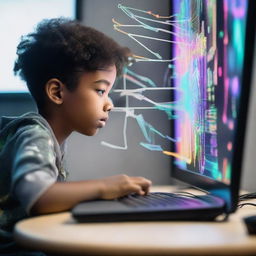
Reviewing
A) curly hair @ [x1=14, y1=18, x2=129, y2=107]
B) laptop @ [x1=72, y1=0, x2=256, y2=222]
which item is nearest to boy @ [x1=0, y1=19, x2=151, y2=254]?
curly hair @ [x1=14, y1=18, x2=129, y2=107]

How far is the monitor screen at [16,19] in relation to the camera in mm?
1547

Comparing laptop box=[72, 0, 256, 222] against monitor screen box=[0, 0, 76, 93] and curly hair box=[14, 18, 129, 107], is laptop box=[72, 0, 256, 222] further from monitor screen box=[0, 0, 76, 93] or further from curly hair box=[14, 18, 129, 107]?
monitor screen box=[0, 0, 76, 93]

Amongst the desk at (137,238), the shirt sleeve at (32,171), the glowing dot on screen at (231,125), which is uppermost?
the glowing dot on screen at (231,125)

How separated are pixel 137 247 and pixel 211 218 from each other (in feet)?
0.76

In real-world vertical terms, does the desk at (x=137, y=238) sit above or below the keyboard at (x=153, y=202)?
above

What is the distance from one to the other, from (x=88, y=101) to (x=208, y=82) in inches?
12.0

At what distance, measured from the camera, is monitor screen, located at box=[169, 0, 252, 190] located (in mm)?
805

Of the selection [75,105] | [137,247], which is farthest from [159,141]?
[137,247]

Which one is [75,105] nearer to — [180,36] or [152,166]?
[180,36]

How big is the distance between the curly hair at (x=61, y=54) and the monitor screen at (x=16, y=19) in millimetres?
269

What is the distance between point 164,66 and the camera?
162cm

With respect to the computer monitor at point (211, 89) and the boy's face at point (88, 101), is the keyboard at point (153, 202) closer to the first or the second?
the computer monitor at point (211, 89)

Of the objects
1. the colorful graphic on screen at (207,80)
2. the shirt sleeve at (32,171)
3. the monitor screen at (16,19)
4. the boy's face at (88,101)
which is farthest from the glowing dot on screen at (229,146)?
the monitor screen at (16,19)

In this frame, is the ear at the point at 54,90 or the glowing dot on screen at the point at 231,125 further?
the ear at the point at 54,90
